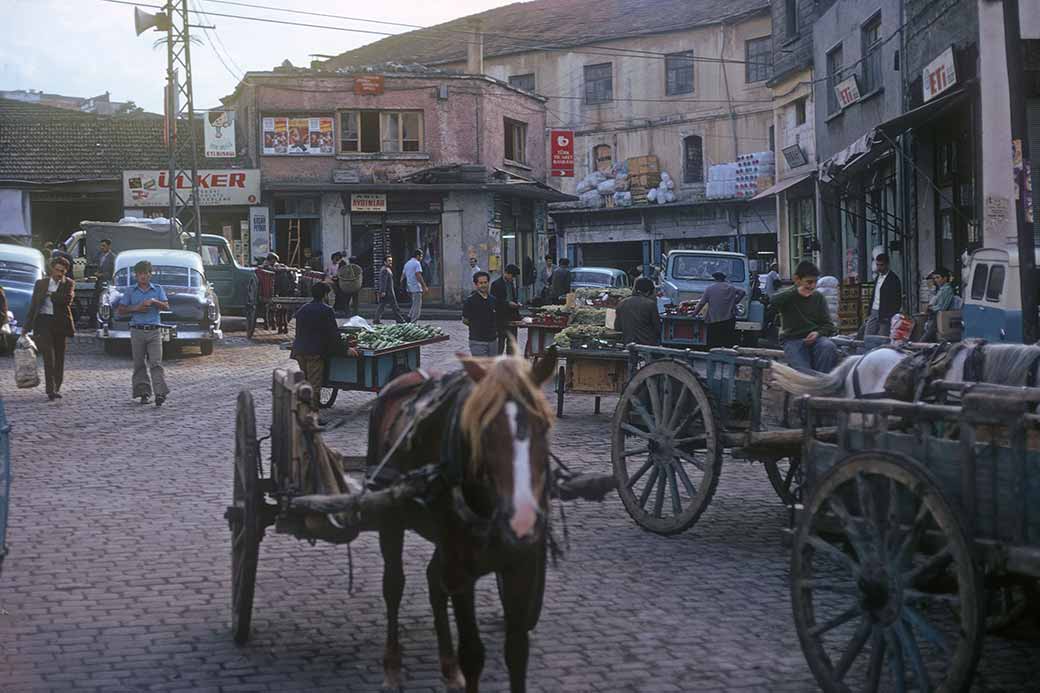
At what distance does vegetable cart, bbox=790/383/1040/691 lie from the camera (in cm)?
438

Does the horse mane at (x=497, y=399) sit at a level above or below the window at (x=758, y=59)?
below

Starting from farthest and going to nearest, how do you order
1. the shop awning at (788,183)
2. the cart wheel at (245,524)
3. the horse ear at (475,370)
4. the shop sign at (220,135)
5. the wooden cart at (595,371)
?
the shop sign at (220,135), the shop awning at (788,183), the wooden cart at (595,371), the cart wheel at (245,524), the horse ear at (475,370)

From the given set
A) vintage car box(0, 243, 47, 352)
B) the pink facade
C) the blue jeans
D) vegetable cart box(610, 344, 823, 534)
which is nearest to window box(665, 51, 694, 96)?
the pink facade

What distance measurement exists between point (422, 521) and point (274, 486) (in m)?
1.32

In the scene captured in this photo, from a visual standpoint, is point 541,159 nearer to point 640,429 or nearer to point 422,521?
point 640,429

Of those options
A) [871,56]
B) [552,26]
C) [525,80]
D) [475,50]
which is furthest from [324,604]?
[552,26]

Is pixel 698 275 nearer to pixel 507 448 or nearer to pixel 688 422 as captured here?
pixel 688 422

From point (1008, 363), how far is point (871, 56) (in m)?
20.7

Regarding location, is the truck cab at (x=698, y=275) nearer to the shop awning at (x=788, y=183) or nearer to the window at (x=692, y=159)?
Result: the shop awning at (x=788, y=183)

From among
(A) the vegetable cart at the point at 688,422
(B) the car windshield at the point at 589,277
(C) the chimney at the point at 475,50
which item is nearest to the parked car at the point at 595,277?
(B) the car windshield at the point at 589,277

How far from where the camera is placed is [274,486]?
20.9 feet

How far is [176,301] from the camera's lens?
2283cm

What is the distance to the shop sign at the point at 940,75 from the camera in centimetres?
1853

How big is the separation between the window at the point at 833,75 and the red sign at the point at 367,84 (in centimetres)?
1545
